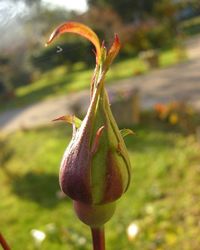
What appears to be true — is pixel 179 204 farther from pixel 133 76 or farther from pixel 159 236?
pixel 133 76

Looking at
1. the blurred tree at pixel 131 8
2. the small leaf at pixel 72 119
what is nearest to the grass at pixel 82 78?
the blurred tree at pixel 131 8

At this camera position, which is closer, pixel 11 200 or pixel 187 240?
pixel 187 240

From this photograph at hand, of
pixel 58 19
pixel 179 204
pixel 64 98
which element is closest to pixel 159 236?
pixel 179 204

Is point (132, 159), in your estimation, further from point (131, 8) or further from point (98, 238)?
point (131, 8)

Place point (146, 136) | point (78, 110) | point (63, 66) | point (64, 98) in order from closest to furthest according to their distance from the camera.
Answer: point (146, 136)
point (78, 110)
point (64, 98)
point (63, 66)

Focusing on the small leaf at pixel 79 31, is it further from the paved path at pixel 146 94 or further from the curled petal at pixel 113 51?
the paved path at pixel 146 94
